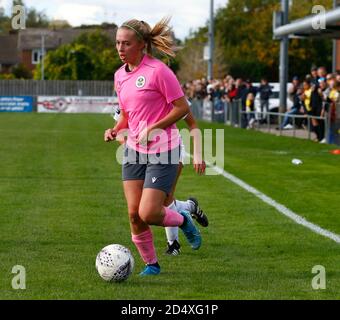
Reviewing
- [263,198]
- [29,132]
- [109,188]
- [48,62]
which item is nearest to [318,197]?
[263,198]

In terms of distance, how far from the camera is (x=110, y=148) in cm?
2689

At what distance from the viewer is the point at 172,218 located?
361 inches

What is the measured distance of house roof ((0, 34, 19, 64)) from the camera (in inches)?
5217

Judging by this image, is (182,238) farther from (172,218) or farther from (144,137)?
(144,137)

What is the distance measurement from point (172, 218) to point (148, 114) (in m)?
A: 0.97

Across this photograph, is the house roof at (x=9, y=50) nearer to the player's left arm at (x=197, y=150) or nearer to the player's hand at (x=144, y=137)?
the player's left arm at (x=197, y=150)

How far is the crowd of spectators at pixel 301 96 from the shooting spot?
94.1 ft

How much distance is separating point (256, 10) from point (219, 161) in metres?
80.6

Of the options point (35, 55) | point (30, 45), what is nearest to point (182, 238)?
point (30, 45)

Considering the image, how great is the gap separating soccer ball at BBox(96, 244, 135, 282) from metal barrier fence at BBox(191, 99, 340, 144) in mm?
19159

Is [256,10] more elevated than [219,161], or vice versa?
[256,10]

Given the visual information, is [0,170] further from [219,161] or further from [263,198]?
[263,198]

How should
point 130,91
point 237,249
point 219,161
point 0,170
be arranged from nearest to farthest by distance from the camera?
1. point 130,91
2. point 237,249
3. point 0,170
4. point 219,161

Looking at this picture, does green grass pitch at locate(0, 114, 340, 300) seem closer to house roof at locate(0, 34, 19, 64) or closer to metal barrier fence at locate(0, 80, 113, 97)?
metal barrier fence at locate(0, 80, 113, 97)
